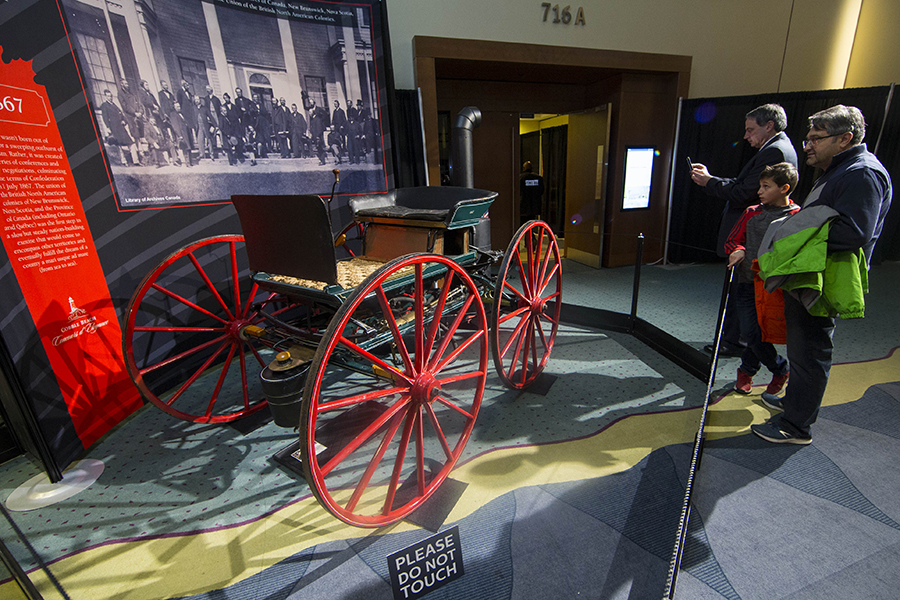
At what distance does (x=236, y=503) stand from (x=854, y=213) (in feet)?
10.3

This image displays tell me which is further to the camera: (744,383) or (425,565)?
(744,383)

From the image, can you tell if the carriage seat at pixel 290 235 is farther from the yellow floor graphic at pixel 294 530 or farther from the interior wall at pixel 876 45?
the interior wall at pixel 876 45

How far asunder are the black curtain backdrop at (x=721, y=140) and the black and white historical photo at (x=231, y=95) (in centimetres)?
426

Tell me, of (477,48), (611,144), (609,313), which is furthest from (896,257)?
(477,48)

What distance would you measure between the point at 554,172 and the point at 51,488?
7.27 meters

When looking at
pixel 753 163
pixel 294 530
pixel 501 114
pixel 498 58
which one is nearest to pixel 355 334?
pixel 294 530

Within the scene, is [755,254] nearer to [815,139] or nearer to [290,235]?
[815,139]

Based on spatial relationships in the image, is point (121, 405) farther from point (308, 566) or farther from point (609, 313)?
point (609, 313)

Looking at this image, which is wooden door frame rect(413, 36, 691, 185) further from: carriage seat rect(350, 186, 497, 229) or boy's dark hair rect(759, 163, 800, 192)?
boy's dark hair rect(759, 163, 800, 192)

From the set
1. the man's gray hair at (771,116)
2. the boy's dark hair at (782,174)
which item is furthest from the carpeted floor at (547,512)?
the man's gray hair at (771,116)

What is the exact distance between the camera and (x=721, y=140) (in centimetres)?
588

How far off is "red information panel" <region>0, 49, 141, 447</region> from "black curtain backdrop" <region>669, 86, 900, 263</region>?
225 inches

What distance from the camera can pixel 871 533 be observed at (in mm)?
1760

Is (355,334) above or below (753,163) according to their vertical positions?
below
